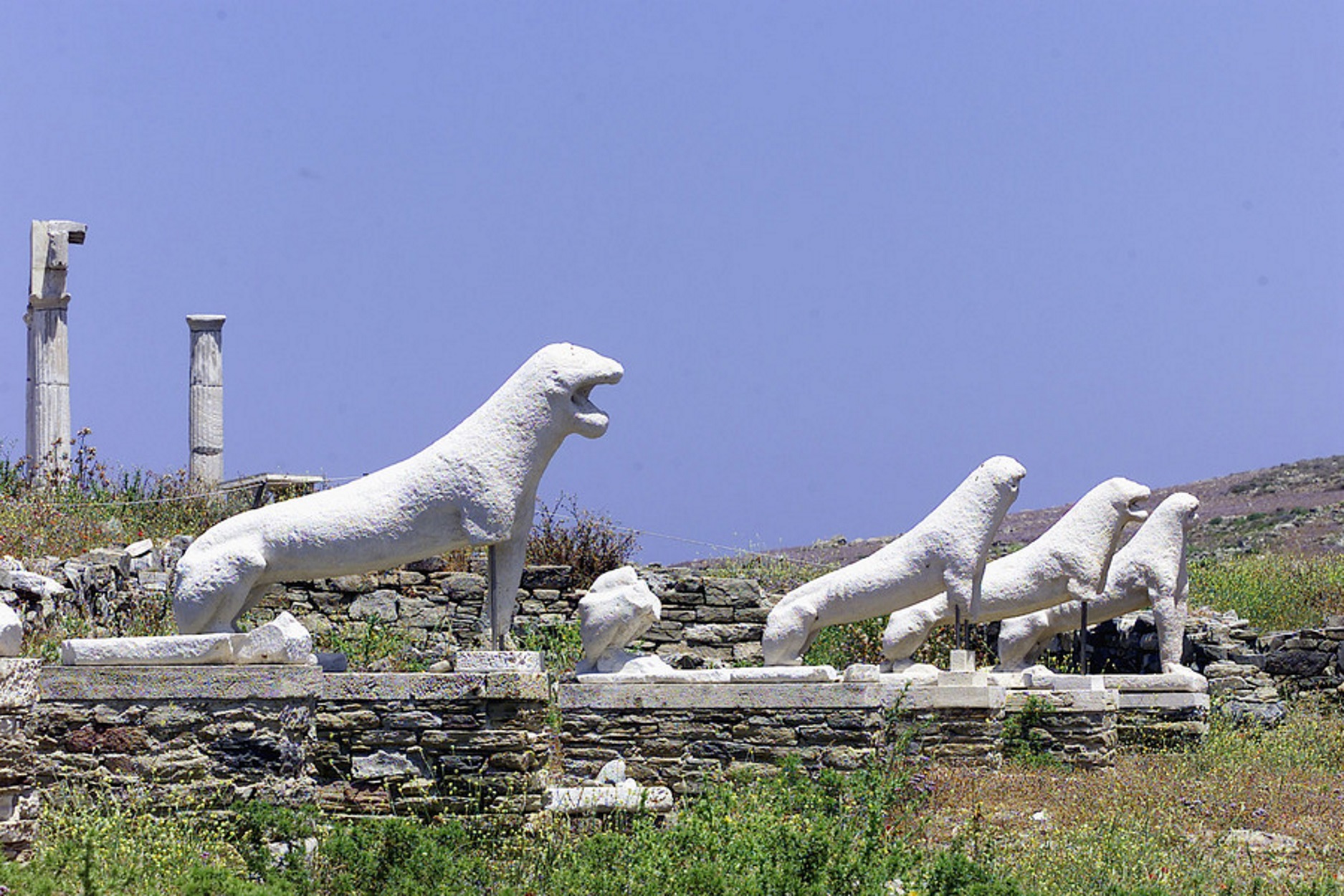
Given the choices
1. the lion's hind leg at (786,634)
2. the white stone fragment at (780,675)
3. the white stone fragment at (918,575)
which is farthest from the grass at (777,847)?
the white stone fragment at (918,575)

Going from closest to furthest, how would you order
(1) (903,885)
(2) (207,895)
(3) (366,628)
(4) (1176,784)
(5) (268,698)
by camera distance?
(2) (207,895) < (1) (903,885) < (5) (268,698) < (4) (1176,784) < (3) (366,628)

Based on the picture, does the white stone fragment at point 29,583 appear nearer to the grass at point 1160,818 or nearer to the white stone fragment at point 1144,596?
the grass at point 1160,818

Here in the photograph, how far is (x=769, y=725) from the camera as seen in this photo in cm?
1072

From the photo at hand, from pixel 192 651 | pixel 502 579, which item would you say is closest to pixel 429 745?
pixel 502 579

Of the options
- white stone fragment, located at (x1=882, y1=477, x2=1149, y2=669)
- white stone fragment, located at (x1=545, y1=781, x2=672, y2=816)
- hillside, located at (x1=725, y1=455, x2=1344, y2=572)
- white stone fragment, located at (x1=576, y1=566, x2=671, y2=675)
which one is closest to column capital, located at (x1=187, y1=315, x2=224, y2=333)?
hillside, located at (x1=725, y1=455, x2=1344, y2=572)

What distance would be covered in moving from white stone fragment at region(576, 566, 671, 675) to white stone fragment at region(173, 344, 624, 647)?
119cm

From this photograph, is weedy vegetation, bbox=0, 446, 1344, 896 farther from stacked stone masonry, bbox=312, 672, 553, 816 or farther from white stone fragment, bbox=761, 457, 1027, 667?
white stone fragment, bbox=761, 457, 1027, 667

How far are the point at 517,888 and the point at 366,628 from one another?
26.1 ft

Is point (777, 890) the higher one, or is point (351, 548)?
point (351, 548)

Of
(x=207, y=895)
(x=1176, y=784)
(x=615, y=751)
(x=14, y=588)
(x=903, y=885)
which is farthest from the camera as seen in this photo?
(x=14, y=588)

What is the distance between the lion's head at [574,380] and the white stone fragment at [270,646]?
186 cm

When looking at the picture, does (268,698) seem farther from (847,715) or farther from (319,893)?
(847,715)

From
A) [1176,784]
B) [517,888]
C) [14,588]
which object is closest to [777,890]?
[517,888]

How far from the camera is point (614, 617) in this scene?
10406mm
